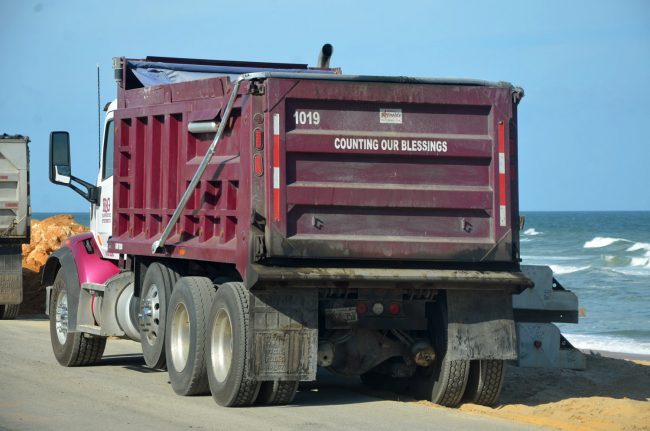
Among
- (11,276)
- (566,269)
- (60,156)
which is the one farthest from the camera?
(566,269)

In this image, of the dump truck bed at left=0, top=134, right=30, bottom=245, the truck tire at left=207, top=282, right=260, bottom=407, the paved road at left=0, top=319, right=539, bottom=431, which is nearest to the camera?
the paved road at left=0, top=319, right=539, bottom=431

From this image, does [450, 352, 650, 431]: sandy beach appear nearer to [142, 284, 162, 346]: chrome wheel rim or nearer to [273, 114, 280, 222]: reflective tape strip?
[273, 114, 280, 222]: reflective tape strip

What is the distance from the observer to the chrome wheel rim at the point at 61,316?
13977mm

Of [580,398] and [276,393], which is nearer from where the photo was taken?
[276,393]

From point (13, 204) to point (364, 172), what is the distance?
41.6 ft

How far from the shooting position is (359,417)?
32.2 feet

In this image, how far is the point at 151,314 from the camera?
1209 centimetres

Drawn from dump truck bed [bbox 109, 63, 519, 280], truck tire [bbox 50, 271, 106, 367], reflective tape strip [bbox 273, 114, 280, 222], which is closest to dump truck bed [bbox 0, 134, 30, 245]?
truck tire [bbox 50, 271, 106, 367]

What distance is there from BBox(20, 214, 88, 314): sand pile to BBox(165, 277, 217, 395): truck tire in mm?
11294

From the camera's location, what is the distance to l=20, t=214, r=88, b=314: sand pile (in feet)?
76.0

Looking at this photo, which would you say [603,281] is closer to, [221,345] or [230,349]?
[221,345]

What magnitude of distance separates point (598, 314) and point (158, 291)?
17773mm

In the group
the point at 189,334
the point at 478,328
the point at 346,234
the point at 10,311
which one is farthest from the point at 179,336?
the point at 10,311

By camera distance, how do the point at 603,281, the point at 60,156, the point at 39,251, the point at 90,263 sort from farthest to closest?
the point at 603,281, the point at 39,251, the point at 90,263, the point at 60,156
